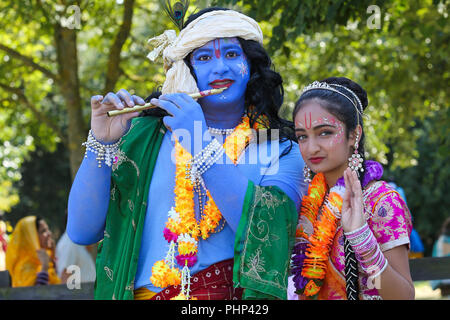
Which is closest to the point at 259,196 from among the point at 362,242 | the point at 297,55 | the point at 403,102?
the point at 362,242

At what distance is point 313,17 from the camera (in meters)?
5.23

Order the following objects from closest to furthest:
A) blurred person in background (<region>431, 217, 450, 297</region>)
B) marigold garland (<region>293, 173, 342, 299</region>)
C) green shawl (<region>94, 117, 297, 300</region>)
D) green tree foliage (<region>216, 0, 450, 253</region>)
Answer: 1. green shawl (<region>94, 117, 297, 300</region>)
2. marigold garland (<region>293, 173, 342, 299</region>)
3. green tree foliage (<region>216, 0, 450, 253</region>)
4. blurred person in background (<region>431, 217, 450, 297</region>)

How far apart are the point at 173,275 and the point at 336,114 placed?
0.91m

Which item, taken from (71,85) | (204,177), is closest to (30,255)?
A: (71,85)

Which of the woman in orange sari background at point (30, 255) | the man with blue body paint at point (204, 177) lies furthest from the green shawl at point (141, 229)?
the woman in orange sari background at point (30, 255)

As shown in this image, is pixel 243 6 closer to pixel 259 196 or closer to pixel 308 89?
pixel 308 89

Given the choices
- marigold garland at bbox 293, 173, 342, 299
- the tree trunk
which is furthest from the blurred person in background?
marigold garland at bbox 293, 173, 342, 299

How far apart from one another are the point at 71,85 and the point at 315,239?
5492 mm

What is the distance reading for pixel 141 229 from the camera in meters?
2.51

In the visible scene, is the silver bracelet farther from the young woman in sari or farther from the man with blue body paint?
the young woman in sari

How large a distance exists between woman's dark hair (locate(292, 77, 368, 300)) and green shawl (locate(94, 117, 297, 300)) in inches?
10.0

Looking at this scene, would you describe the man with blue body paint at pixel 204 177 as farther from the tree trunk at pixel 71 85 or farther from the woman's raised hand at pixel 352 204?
the tree trunk at pixel 71 85

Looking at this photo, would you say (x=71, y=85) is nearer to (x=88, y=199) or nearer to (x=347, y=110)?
(x=88, y=199)

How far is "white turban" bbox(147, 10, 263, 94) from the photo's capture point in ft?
8.63
